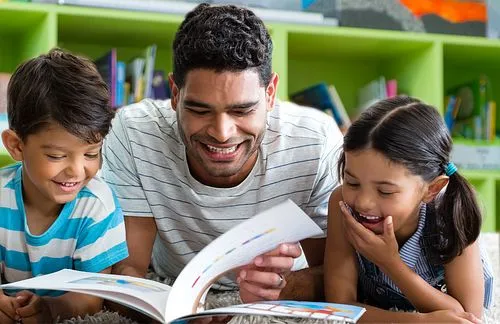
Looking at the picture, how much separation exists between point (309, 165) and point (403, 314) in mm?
453

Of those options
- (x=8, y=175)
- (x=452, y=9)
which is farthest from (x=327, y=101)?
(x=8, y=175)

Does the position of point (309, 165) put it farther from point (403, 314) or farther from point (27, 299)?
point (27, 299)

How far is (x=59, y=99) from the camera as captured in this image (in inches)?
52.1

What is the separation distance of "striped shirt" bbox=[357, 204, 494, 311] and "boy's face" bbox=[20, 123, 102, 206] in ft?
1.60

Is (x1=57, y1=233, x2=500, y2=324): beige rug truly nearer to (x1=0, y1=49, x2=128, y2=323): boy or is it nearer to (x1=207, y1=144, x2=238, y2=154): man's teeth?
(x1=0, y1=49, x2=128, y2=323): boy

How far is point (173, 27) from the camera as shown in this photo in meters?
2.77

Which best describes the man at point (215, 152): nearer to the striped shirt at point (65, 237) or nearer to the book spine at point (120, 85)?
the striped shirt at point (65, 237)

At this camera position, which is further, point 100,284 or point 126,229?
point 126,229

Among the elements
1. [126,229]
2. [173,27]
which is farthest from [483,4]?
[126,229]

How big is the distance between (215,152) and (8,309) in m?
0.44

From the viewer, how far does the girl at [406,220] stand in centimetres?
125

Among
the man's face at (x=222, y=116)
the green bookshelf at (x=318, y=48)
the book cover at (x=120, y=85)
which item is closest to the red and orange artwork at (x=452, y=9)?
the green bookshelf at (x=318, y=48)

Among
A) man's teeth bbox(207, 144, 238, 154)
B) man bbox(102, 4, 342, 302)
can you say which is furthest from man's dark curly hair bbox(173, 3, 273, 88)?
man's teeth bbox(207, 144, 238, 154)

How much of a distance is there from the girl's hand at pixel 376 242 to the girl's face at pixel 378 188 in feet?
0.07
